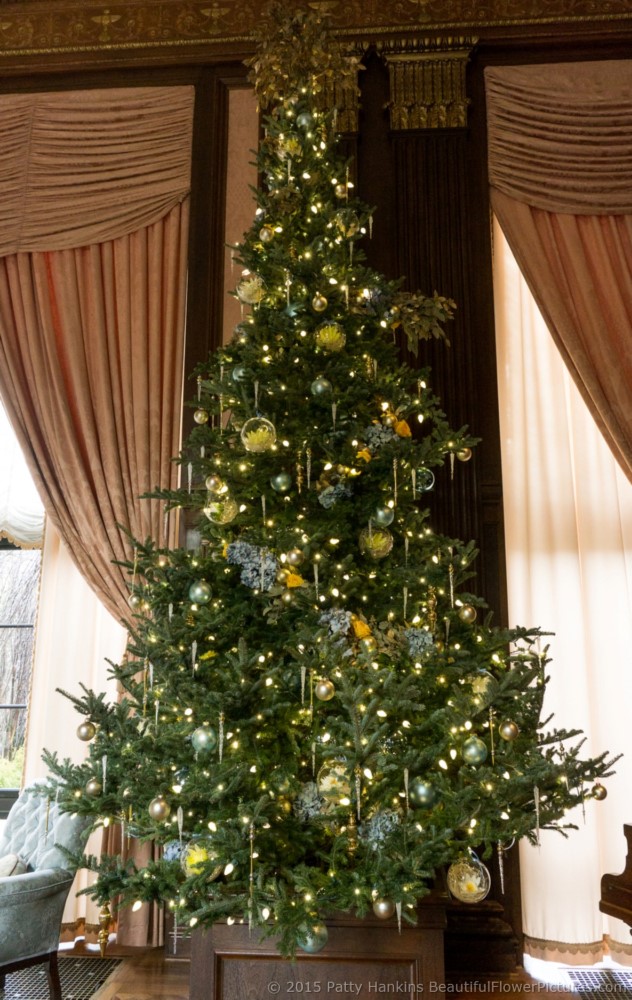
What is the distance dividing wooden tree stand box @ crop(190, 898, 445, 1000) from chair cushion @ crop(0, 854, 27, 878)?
93cm

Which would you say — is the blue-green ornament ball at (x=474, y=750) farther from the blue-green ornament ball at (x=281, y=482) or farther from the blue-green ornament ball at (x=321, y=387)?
the blue-green ornament ball at (x=321, y=387)

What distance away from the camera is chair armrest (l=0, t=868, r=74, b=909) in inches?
121

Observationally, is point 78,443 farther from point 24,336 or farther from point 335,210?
point 335,210

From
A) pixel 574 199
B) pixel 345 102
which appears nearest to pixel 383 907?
pixel 574 199

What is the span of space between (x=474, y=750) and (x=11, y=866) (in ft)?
6.52

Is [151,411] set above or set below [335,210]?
below

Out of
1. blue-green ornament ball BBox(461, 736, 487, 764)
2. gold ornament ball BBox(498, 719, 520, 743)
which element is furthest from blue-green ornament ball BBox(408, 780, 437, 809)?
gold ornament ball BBox(498, 719, 520, 743)

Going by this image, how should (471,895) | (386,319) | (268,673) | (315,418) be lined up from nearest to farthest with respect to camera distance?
(471,895), (268,673), (315,418), (386,319)

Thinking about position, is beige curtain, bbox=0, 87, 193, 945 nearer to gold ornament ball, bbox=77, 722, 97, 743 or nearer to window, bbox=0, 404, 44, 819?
window, bbox=0, 404, 44, 819

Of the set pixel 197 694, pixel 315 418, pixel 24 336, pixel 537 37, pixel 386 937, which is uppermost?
pixel 537 37

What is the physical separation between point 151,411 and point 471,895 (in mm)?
2748

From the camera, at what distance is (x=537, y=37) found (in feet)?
15.2

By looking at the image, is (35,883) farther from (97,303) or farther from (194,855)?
(97,303)

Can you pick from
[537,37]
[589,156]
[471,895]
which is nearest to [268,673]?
[471,895]
